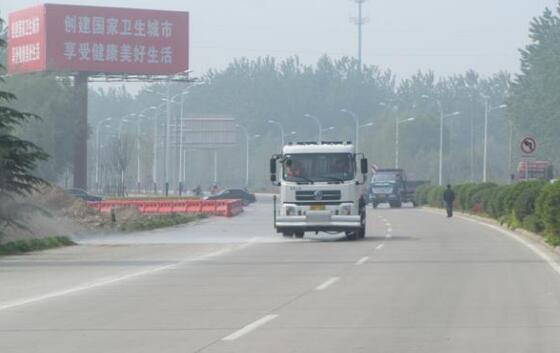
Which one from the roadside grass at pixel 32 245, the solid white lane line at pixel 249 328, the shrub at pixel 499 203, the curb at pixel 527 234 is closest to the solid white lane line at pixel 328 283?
the solid white lane line at pixel 249 328

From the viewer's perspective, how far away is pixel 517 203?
45.9 meters

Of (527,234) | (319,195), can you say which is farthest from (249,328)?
(527,234)

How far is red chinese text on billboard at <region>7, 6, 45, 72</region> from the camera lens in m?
Answer: 96.0

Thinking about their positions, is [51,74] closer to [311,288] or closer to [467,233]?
[467,233]

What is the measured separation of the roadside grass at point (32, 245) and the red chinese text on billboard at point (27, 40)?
190 feet

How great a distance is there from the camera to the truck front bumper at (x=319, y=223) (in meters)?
38.8

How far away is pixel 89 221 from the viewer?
52469 mm

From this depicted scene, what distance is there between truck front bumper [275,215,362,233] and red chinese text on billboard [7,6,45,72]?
194 feet

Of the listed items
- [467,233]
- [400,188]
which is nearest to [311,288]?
[467,233]

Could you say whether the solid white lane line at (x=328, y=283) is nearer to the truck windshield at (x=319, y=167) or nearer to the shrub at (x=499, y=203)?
the truck windshield at (x=319, y=167)

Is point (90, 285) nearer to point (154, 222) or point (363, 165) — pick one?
point (363, 165)

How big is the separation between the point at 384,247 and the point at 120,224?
18032 millimetres

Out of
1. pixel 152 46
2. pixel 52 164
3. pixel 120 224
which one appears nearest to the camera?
Answer: pixel 120 224

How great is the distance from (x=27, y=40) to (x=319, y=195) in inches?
2480
